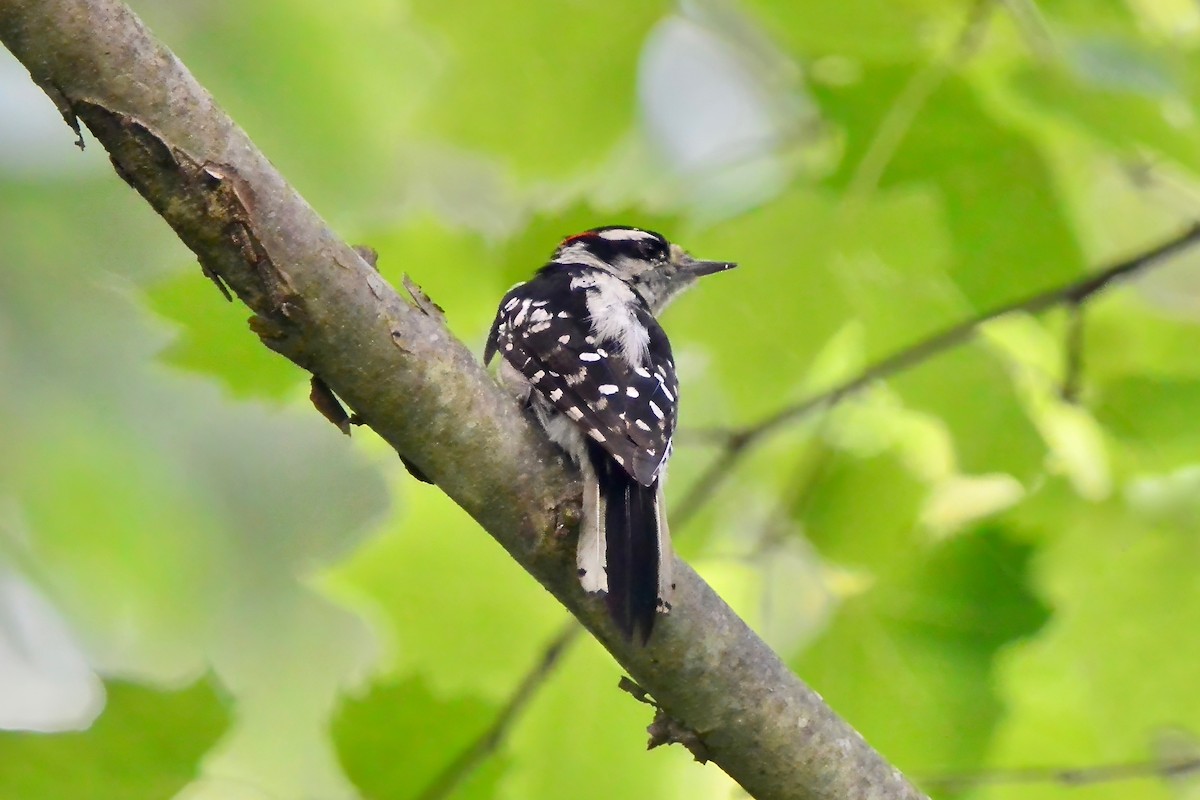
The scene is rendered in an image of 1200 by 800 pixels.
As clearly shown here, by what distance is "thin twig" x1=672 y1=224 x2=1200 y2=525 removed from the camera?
2.49 m

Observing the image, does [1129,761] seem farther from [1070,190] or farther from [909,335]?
[1070,190]

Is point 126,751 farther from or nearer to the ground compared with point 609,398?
nearer to the ground

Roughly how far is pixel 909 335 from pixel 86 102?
1.65 metres

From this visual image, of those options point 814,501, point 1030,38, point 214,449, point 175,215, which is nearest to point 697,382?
point 814,501

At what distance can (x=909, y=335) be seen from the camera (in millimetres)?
2516

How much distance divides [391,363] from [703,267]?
1.41m

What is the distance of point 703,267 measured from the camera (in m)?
2.91

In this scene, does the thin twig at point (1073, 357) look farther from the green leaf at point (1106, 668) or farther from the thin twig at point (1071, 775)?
the thin twig at point (1071, 775)

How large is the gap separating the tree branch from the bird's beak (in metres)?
1.06

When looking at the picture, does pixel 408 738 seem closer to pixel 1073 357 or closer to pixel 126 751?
pixel 126 751

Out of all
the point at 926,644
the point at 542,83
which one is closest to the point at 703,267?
the point at 542,83

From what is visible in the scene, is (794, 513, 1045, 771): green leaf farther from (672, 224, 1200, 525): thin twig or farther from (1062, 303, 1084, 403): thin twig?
(1062, 303, 1084, 403): thin twig

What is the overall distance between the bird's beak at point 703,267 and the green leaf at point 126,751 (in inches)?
54.3

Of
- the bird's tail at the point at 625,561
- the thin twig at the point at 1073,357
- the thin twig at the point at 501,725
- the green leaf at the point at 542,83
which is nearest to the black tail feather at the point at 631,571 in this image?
the bird's tail at the point at 625,561
